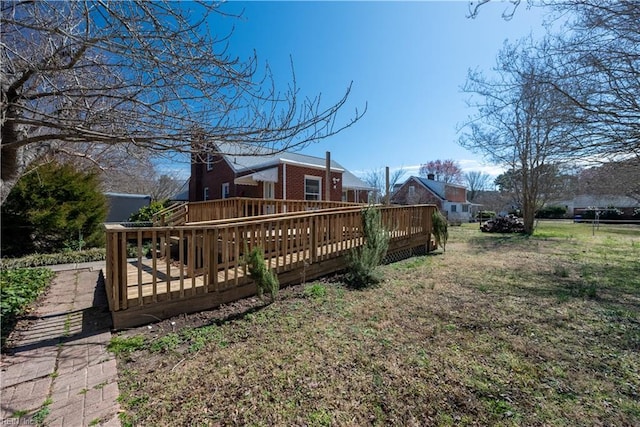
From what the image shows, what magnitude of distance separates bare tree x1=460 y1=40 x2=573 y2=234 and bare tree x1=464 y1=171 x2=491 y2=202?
36.0m

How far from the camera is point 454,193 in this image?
1367 inches

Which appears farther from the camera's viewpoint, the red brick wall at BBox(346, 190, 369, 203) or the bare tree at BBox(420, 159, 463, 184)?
the bare tree at BBox(420, 159, 463, 184)

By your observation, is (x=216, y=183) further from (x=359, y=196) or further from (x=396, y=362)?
(x=396, y=362)

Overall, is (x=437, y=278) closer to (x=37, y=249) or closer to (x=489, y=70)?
(x=489, y=70)

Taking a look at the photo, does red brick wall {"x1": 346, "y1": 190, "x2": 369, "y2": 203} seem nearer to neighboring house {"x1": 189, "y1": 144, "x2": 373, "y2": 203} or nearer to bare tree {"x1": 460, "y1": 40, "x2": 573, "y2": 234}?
neighboring house {"x1": 189, "y1": 144, "x2": 373, "y2": 203}

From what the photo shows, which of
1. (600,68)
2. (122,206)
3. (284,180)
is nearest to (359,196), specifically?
(284,180)

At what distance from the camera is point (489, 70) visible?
745cm

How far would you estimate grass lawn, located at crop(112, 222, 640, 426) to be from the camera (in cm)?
205

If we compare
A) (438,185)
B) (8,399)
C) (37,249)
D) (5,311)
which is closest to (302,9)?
(8,399)

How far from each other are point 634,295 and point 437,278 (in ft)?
10.1

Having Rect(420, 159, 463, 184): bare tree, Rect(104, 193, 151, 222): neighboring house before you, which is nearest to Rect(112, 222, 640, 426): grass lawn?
Rect(104, 193, 151, 222): neighboring house

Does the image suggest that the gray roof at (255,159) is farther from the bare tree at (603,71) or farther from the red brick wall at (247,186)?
the bare tree at (603,71)

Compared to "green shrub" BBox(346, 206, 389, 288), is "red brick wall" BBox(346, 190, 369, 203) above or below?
above

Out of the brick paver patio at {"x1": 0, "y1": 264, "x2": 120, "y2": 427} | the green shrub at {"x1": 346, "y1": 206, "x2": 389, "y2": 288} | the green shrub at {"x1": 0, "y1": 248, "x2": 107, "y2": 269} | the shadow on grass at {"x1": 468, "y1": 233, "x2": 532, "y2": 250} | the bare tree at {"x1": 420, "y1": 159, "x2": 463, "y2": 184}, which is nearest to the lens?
the brick paver patio at {"x1": 0, "y1": 264, "x2": 120, "y2": 427}
